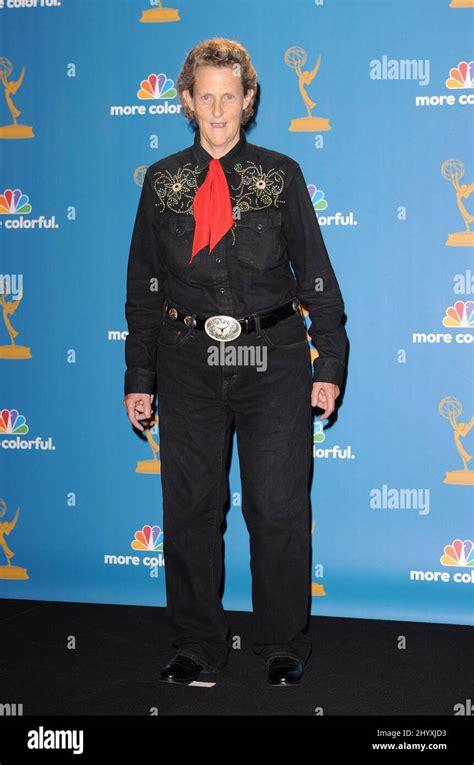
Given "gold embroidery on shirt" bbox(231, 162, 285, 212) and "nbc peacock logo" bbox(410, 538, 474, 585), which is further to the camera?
"nbc peacock logo" bbox(410, 538, 474, 585)

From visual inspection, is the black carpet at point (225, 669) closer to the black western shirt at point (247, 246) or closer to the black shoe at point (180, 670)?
the black shoe at point (180, 670)

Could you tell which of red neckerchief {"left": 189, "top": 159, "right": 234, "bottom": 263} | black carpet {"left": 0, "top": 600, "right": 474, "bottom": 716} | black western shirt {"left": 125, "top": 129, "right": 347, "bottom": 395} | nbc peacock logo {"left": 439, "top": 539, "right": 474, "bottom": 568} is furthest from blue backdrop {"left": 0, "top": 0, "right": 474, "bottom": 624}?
Answer: red neckerchief {"left": 189, "top": 159, "right": 234, "bottom": 263}

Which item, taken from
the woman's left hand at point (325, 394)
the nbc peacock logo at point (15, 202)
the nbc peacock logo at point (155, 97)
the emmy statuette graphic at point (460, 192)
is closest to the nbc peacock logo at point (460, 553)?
the woman's left hand at point (325, 394)

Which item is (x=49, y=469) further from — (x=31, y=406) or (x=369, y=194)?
(x=369, y=194)

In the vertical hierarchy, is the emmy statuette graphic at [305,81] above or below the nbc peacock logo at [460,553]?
above

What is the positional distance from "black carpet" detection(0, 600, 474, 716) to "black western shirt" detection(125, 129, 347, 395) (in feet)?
2.60

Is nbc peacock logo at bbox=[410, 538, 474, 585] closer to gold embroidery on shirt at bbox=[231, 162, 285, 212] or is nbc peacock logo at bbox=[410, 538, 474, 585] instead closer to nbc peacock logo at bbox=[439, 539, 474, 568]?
nbc peacock logo at bbox=[439, 539, 474, 568]

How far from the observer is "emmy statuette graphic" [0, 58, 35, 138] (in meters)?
3.37

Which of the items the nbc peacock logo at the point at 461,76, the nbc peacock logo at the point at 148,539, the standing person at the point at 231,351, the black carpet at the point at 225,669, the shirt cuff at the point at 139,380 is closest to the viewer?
the black carpet at the point at 225,669

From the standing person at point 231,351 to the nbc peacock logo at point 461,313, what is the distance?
61 cm

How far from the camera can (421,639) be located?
9.72 feet

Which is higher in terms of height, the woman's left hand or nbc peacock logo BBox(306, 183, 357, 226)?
nbc peacock logo BBox(306, 183, 357, 226)

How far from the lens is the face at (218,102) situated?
96.2 inches

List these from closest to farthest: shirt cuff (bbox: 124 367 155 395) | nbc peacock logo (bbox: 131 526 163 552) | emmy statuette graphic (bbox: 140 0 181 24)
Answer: shirt cuff (bbox: 124 367 155 395) < emmy statuette graphic (bbox: 140 0 181 24) < nbc peacock logo (bbox: 131 526 163 552)
